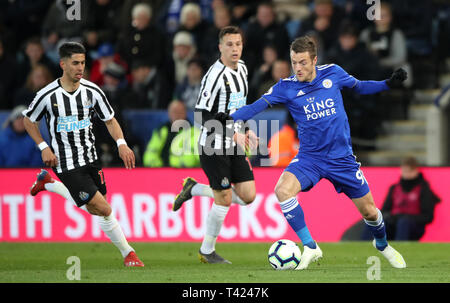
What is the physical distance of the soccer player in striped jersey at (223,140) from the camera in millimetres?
9258

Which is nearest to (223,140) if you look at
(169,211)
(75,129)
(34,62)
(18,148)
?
(75,129)

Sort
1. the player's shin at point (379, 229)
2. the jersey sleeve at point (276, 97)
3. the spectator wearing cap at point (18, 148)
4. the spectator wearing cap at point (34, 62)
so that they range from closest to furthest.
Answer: the jersey sleeve at point (276, 97)
the player's shin at point (379, 229)
the spectator wearing cap at point (18, 148)
the spectator wearing cap at point (34, 62)

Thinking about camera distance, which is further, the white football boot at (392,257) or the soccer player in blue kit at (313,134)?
the white football boot at (392,257)

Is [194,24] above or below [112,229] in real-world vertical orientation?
above

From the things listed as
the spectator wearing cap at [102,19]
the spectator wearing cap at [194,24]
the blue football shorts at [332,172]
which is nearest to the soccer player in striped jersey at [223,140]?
the blue football shorts at [332,172]

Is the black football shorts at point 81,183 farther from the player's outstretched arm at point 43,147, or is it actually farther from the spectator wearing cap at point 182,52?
the spectator wearing cap at point 182,52

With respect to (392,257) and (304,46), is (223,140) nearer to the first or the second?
(304,46)

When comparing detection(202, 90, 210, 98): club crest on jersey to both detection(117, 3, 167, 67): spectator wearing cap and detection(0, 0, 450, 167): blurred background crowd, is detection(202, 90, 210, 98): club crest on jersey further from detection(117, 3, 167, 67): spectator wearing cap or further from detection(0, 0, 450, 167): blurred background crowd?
detection(117, 3, 167, 67): spectator wearing cap

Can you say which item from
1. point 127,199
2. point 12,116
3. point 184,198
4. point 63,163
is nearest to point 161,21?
point 12,116

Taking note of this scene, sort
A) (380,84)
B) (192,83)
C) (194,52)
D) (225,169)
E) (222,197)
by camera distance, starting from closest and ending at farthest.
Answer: (380,84)
(225,169)
(222,197)
(192,83)
(194,52)

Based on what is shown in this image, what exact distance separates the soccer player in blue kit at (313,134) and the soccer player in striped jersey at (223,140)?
0.85 m

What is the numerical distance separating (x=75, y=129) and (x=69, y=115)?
17 centimetres

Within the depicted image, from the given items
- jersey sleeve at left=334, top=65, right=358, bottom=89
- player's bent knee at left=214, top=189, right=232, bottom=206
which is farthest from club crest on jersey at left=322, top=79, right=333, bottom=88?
player's bent knee at left=214, top=189, right=232, bottom=206

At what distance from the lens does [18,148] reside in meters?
13.5
